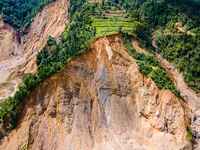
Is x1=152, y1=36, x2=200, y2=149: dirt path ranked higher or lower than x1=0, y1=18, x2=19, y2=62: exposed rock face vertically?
lower

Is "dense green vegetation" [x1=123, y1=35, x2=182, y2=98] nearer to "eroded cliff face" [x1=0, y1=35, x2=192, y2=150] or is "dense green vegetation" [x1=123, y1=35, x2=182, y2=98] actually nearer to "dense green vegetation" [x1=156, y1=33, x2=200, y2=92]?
"eroded cliff face" [x1=0, y1=35, x2=192, y2=150]

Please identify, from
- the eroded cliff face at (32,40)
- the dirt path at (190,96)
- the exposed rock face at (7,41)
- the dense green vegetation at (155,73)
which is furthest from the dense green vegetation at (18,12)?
the dirt path at (190,96)

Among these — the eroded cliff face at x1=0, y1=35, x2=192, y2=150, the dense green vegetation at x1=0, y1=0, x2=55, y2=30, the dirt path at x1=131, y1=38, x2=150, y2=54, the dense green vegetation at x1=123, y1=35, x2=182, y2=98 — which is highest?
the dense green vegetation at x1=0, y1=0, x2=55, y2=30

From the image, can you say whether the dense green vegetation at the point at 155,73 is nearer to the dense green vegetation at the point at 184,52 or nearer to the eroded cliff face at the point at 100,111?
the eroded cliff face at the point at 100,111

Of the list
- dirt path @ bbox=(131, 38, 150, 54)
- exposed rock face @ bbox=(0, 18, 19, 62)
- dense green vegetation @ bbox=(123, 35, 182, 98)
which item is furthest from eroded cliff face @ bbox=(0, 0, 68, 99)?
dense green vegetation @ bbox=(123, 35, 182, 98)

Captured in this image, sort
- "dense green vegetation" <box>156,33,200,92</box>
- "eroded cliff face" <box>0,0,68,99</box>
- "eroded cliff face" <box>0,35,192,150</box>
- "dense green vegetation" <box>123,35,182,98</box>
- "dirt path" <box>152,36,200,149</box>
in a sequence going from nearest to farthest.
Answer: "eroded cliff face" <box>0,35,192,150</box> < "dirt path" <box>152,36,200,149</box> < "dense green vegetation" <box>123,35,182,98</box> < "dense green vegetation" <box>156,33,200,92</box> < "eroded cliff face" <box>0,0,68,99</box>

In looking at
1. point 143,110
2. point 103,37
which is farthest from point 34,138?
point 103,37

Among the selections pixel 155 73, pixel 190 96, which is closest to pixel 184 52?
pixel 190 96
